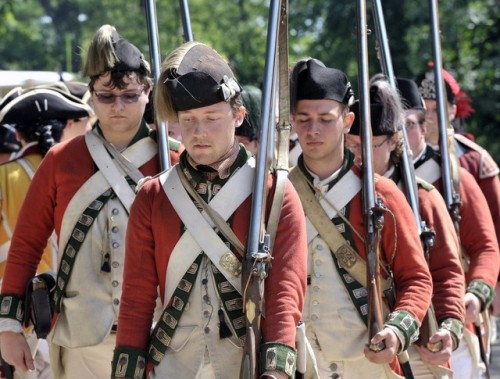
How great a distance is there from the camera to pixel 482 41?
59.8 ft

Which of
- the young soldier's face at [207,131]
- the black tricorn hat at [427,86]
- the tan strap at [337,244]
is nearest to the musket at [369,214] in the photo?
the tan strap at [337,244]

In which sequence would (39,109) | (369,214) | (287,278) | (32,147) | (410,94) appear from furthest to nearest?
(410,94)
(39,109)
(32,147)
(369,214)
(287,278)

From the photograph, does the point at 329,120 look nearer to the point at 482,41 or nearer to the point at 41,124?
the point at 41,124

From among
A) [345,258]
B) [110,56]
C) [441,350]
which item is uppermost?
[110,56]

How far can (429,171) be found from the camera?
22.7 ft

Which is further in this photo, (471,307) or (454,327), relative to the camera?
(471,307)

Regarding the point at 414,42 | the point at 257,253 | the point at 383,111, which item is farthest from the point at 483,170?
the point at 414,42

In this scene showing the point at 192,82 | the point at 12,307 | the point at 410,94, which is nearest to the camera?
the point at 192,82

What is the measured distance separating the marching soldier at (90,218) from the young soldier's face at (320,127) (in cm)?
77

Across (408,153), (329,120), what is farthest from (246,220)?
(408,153)

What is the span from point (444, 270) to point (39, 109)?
2648 millimetres

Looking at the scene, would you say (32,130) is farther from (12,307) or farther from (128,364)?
(128,364)

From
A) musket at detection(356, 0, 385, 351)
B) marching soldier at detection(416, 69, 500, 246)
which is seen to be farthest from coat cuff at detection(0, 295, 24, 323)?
marching soldier at detection(416, 69, 500, 246)

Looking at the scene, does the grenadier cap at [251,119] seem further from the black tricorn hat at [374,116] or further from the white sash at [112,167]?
the white sash at [112,167]
